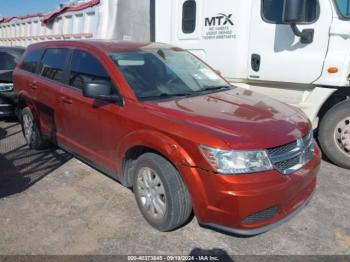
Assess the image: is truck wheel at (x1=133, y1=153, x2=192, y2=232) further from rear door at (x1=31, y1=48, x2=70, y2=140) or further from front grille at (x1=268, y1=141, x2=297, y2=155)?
rear door at (x1=31, y1=48, x2=70, y2=140)

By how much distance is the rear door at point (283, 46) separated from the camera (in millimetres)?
4648

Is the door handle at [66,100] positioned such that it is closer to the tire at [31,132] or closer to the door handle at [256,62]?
the tire at [31,132]

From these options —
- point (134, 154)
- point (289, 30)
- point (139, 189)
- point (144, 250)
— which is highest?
point (289, 30)

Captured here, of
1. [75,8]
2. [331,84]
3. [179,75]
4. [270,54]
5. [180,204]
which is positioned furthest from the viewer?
[75,8]

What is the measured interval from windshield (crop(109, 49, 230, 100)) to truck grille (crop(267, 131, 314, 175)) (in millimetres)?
1190

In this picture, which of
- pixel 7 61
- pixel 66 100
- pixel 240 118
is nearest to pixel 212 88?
pixel 240 118

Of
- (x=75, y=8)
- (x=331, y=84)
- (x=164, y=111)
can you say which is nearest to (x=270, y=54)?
(x=331, y=84)

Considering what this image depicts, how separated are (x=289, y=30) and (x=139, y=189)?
3089mm

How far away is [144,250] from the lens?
310 centimetres

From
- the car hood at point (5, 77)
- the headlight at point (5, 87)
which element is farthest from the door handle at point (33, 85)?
the car hood at point (5, 77)

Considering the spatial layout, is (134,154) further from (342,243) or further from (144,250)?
(342,243)

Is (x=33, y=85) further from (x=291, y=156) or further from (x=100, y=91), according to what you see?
(x=291, y=156)

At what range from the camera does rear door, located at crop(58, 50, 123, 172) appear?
3.69m

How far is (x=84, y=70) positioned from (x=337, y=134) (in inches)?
134
